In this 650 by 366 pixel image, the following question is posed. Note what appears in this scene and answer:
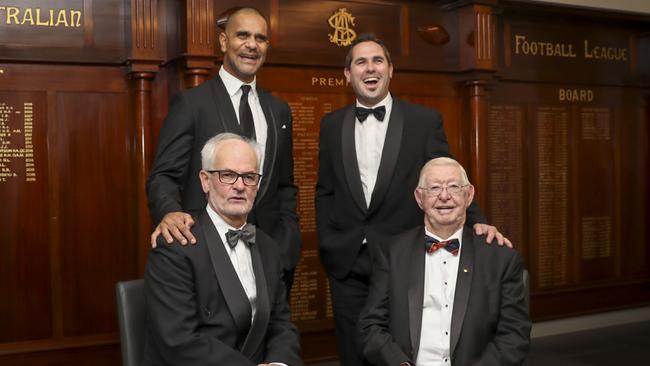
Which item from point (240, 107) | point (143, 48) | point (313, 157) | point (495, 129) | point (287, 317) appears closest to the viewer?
point (287, 317)

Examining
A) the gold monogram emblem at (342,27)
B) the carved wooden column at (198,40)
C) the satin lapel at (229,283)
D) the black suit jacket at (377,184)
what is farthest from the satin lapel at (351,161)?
the gold monogram emblem at (342,27)

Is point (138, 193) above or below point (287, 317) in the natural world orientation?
above

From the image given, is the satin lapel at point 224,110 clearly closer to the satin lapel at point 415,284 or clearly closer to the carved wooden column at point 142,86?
the satin lapel at point 415,284

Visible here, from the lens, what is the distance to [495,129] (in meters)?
5.62

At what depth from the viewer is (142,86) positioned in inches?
170

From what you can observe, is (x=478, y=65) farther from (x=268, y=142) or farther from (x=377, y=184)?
(x=268, y=142)

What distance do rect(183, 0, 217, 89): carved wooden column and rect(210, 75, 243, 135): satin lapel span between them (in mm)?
1331

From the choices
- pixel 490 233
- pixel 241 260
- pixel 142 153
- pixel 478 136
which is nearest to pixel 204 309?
pixel 241 260

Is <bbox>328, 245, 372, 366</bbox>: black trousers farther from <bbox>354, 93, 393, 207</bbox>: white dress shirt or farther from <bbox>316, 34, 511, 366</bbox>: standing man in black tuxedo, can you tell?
<bbox>354, 93, 393, 207</bbox>: white dress shirt

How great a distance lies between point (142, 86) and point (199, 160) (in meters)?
1.52

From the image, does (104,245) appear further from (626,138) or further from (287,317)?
(626,138)

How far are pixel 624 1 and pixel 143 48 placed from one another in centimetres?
376

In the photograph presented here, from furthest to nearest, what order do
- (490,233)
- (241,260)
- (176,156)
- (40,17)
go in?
(40,17) < (176,156) < (490,233) < (241,260)

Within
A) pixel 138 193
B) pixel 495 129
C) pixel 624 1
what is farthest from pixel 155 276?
pixel 624 1
